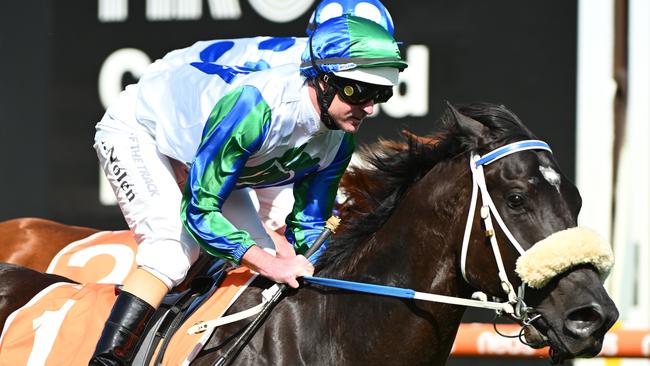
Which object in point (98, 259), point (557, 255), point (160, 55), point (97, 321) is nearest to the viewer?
point (557, 255)

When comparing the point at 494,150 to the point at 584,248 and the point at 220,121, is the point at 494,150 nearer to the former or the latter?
the point at 584,248

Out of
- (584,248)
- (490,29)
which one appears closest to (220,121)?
(584,248)

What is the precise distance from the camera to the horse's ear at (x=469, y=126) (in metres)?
3.01

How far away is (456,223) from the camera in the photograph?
9.73 ft

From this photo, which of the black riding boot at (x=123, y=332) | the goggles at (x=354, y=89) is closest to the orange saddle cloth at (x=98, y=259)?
the black riding boot at (x=123, y=332)

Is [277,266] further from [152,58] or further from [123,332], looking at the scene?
[152,58]

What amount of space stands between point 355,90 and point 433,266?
537 mm

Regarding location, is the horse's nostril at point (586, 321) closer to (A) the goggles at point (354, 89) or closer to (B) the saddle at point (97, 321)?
(A) the goggles at point (354, 89)

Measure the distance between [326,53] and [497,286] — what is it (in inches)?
31.7

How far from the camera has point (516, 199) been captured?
2.83 m

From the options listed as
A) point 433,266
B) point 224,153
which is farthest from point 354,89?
point 433,266

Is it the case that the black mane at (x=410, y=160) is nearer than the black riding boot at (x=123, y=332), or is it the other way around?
the black mane at (x=410, y=160)

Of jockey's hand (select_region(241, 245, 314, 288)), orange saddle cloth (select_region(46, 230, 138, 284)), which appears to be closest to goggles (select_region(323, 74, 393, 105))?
jockey's hand (select_region(241, 245, 314, 288))

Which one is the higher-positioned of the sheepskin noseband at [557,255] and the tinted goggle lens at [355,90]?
the tinted goggle lens at [355,90]
